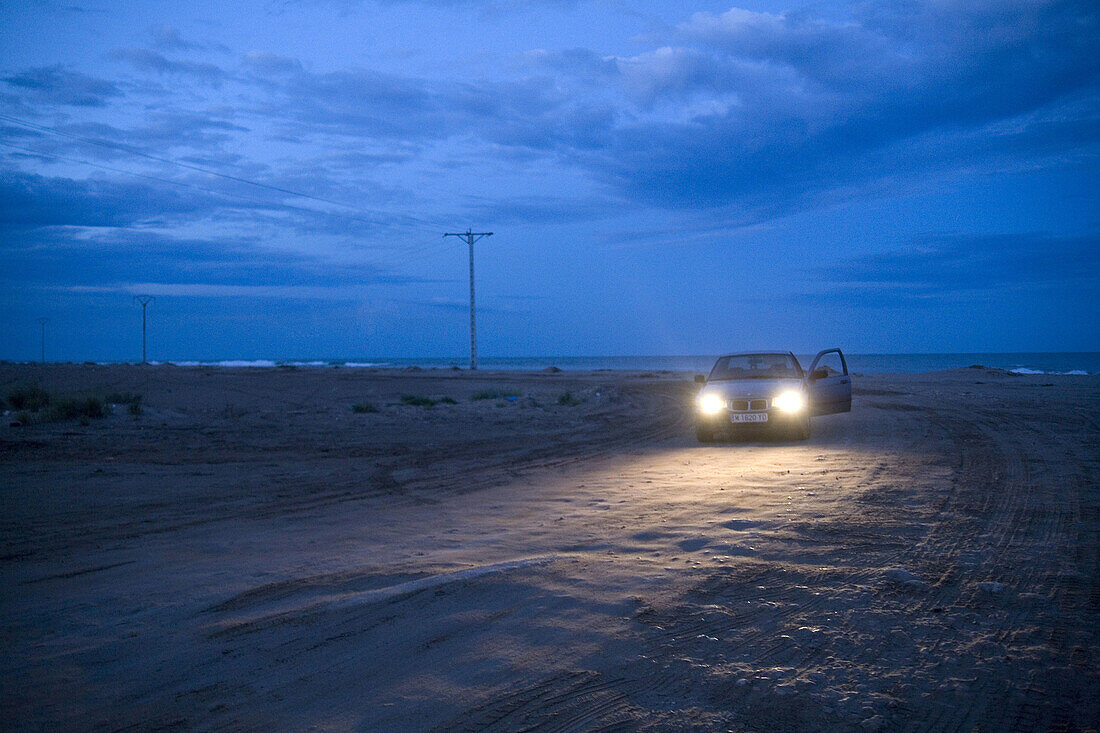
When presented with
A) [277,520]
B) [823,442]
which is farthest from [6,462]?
[823,442]

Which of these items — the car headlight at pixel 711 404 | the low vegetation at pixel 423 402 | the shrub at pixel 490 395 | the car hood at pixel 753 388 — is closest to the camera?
the car hood at pixel 753 388

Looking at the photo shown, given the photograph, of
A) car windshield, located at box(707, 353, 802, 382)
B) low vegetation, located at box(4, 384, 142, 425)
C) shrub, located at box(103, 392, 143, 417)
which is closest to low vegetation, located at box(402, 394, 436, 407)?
shrub, located at box(103, 392, 143, 417)

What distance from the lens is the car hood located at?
11805mm

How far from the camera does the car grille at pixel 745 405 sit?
11727mm

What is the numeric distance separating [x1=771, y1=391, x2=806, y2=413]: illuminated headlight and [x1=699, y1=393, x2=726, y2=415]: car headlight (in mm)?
904

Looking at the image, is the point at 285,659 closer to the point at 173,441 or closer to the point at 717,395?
the point at 717,395

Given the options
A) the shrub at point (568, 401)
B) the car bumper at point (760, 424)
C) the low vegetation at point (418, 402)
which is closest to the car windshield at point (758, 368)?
the car bumper at point (760, 424)

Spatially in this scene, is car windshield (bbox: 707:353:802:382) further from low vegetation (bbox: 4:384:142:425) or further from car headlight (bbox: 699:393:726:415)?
low vegetation (bbox: 4:384:142:425)

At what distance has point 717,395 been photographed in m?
12.1

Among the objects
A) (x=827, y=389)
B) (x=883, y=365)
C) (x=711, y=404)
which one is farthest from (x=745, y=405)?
(x=883, y=365)

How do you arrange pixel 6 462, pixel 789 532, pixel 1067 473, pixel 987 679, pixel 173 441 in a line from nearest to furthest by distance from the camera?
pixel 987 679, pixel 789 532, pixel 1067 473, pixel 6 462, pixel 173 441

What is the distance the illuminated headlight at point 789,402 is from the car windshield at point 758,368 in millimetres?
708

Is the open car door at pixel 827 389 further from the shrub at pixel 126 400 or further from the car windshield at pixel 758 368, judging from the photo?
the shrub at pixel 126 400

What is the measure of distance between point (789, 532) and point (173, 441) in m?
11.6
